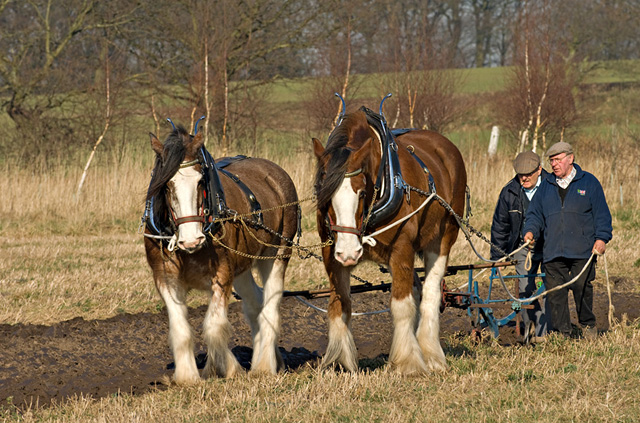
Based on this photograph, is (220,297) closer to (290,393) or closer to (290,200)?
(290,393)

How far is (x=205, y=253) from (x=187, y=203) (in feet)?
1.61

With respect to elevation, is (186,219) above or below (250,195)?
below

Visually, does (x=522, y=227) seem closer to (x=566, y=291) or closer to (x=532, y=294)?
(x=532, y=294)

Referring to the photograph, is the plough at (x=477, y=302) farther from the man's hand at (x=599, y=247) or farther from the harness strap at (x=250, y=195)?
the harness strap at (x=250, y=195)

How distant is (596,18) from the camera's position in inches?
1436

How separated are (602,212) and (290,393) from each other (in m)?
3.25

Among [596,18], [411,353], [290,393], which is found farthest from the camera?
[596,18]

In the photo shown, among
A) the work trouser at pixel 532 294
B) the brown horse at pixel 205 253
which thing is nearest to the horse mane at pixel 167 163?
the brown horse at pixel 205 253

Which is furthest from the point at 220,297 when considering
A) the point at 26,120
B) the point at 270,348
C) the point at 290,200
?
the point at 26,120

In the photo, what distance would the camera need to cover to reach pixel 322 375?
18.4 ft

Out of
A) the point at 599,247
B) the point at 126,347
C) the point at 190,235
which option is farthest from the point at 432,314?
the point at 126,347

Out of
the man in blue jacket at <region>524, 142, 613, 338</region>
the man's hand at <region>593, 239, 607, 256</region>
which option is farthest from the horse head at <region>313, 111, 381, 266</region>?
the man's hand at <region>593, 239, 607, 256</region>

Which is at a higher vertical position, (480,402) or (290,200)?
(290,200)

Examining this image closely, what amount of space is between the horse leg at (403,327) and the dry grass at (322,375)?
0.14 m
